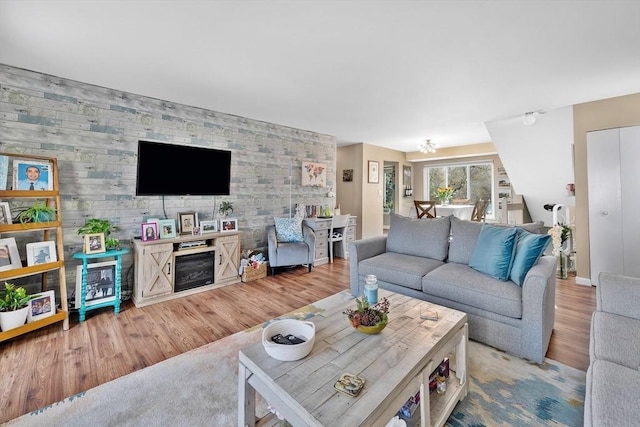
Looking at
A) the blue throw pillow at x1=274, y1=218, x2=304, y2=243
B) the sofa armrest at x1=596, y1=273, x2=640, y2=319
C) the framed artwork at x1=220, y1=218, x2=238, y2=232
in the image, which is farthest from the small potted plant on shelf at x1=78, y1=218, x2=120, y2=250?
the sofa armrest at x1=596, y1=273, x2=640, y2=319

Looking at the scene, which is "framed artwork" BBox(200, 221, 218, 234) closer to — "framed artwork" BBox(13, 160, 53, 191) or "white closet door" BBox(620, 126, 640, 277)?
"framed artwork" BBox(13, 160, 53, 191)

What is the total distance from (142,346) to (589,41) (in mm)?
4259

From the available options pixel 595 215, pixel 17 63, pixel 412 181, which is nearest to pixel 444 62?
pixel 595 215

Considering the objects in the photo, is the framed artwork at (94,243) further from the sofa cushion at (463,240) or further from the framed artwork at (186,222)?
the sofa cushion at (463,240)

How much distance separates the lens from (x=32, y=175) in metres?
2.44

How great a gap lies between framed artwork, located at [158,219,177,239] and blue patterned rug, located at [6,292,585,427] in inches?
67.6

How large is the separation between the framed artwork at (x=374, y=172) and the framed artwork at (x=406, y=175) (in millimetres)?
1504

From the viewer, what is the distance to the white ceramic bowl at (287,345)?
1.22 m

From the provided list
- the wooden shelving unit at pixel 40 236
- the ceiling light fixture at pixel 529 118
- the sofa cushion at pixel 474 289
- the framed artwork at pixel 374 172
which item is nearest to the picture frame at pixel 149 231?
the wooden shelving unit at pixel 40 236

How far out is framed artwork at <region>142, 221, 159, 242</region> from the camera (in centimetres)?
310

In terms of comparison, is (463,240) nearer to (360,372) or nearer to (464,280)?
(464,280)

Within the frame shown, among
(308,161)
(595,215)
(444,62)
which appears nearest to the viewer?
(444,62)

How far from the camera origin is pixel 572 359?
196cm

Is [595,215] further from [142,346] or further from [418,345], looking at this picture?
[142,346]
